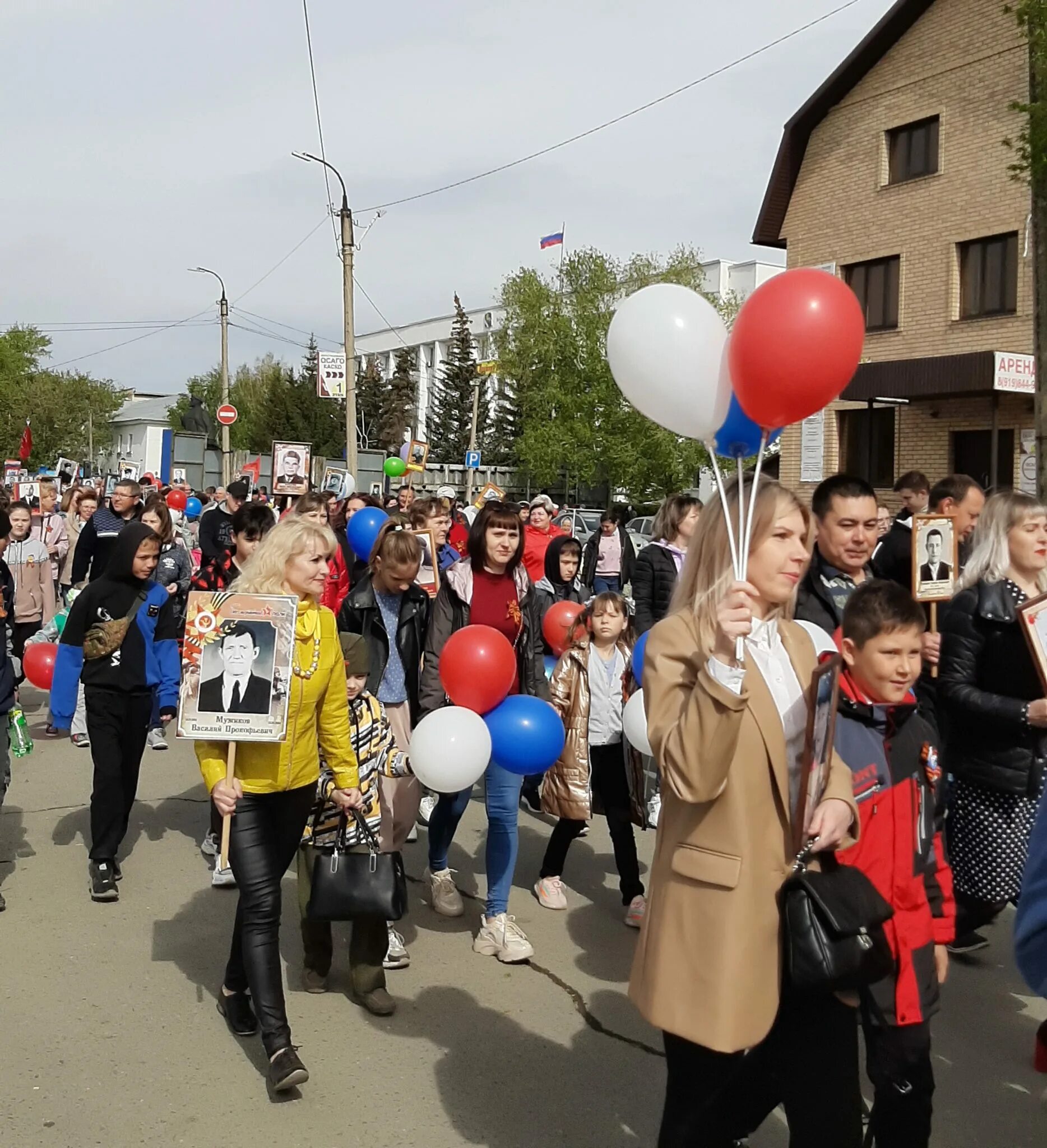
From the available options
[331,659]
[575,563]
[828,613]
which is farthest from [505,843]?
[575,563]

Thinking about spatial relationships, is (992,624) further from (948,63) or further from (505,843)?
(948,63)

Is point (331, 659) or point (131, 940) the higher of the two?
point (331, 659)

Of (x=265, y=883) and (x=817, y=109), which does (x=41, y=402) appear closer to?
(x=817, y=109)

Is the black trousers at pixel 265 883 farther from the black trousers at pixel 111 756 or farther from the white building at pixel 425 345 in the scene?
the white building at pixel 425 345

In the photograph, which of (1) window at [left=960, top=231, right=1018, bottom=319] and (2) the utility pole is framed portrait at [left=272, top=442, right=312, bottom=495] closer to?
(2) the utility pole

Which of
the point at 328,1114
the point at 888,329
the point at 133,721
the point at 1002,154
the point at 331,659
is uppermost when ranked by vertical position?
the point at 1002,154

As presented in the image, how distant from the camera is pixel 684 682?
2.67m

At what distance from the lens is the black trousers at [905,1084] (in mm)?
2932

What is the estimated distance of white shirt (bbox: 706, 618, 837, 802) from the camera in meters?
2.74

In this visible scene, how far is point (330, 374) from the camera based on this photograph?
29.1 m

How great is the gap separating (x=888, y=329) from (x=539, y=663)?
2052 cm

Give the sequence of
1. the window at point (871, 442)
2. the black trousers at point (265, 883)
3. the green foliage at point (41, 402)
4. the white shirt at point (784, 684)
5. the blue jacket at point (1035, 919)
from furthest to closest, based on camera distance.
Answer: the green foliage at point (41, 402)
the window at point (871, 442)
the black trousers at point (265, 883)
the white shirt at point (784, 684)
the blue jacket at point (1035, 919)

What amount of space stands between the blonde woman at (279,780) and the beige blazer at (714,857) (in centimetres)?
175

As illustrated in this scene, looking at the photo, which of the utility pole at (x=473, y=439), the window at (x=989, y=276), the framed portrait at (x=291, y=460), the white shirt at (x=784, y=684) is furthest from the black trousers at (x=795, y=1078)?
the utility pole at (x=473, y=439)
